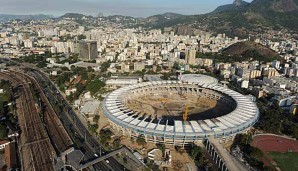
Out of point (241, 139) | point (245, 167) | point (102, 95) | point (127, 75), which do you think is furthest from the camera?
point (127, 75)

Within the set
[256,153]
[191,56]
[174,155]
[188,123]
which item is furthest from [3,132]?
[191,56]

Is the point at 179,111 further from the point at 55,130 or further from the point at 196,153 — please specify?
the point at 55,130

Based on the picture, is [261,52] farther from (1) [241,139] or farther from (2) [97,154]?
(2) [97,154]

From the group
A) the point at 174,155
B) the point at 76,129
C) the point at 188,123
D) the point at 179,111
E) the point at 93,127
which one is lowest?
the point at 174,155

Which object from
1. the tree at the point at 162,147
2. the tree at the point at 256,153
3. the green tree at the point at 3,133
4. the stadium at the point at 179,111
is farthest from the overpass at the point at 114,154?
the green tree at the point at 3,133

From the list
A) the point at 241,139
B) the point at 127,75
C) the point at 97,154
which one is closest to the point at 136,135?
the point at 97,154

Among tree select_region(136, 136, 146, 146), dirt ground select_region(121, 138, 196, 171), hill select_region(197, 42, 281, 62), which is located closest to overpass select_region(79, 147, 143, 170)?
dirt ground select_region(121, 138, 196, 171)

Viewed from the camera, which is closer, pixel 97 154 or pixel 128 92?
pixel 97 154
